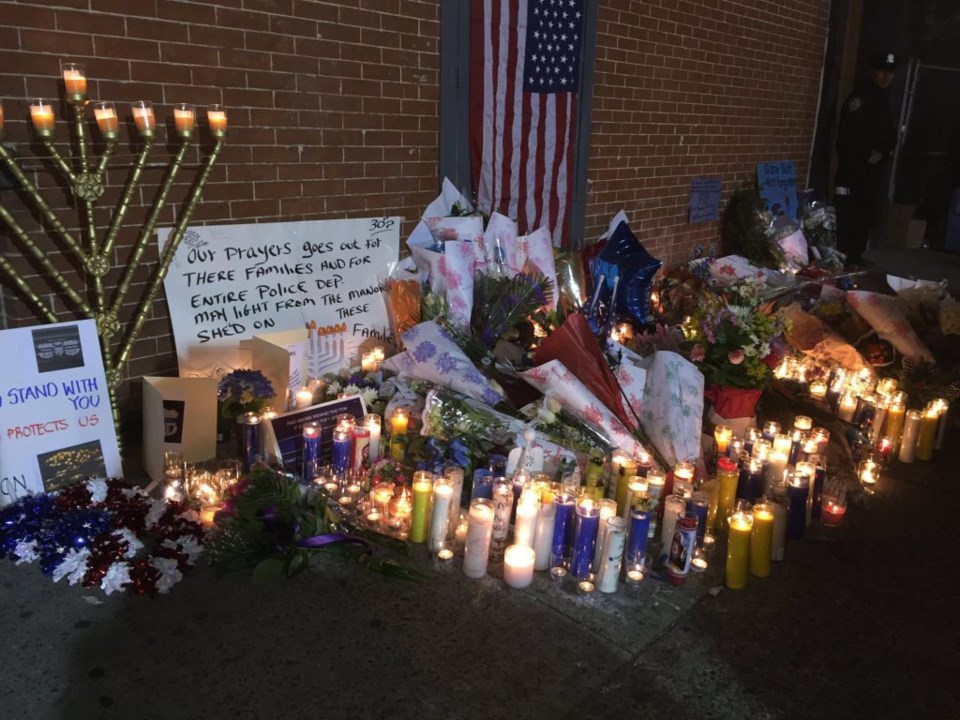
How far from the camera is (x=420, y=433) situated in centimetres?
372

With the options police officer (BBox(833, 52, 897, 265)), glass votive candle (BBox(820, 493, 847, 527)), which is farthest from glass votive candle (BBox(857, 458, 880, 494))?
police officer (BBox(833, 52, 897, 265))

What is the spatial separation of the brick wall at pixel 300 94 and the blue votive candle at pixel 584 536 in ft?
8.04

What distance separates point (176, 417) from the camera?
3.54 meters

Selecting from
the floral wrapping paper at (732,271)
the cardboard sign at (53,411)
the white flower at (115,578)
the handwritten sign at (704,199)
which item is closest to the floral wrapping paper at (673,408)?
the white flower at (115,578)

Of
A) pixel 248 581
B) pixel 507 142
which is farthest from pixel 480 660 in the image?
pixel 507 142

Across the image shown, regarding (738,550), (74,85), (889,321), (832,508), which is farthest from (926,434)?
(74,85)

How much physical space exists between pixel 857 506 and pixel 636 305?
2171 mm

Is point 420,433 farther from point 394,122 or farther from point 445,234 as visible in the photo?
point 394,122

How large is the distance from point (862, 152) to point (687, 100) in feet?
8.89

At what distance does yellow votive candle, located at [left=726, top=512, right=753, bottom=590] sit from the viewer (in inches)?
117

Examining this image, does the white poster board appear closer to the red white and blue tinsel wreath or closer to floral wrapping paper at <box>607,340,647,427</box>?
the red white and blue tinsel wreath

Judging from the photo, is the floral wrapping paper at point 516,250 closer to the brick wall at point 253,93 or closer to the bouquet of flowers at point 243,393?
the brick wall at point 253,93

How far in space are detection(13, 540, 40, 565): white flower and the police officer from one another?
344 inches

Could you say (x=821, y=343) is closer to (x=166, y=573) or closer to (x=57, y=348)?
(x=166, y=573)
